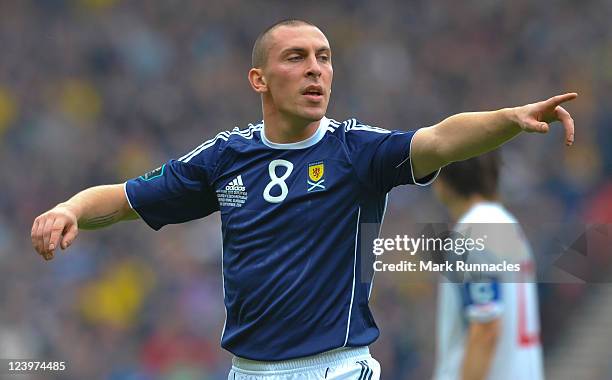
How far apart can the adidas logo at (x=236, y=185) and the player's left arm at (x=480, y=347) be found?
1652 mm

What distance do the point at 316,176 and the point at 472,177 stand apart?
5.56 ft

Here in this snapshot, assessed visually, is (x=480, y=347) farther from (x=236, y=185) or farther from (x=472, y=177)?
(x=236, y=185)

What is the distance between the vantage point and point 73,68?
44.9 feet

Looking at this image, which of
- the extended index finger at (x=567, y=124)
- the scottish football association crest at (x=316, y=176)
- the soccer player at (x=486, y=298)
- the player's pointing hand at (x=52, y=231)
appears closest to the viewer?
the extended index finger at (x=567, y=124)

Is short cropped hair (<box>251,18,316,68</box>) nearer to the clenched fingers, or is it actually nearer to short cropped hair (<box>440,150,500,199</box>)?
the clenched fingers

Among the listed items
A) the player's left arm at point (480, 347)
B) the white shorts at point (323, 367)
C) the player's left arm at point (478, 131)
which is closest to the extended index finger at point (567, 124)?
the player's left arm at point (478, 131)

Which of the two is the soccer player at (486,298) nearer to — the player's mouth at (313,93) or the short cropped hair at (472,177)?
the short cropped hair at (472,177)

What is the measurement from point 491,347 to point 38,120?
8.46 metres

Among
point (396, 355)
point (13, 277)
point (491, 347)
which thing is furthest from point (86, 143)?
point (491, 347)

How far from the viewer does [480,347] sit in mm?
5590

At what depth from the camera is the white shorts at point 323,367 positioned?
4.29 metres

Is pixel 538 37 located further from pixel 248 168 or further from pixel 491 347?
pixel 248 168

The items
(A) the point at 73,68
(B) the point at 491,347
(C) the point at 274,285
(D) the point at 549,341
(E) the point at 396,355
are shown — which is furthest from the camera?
(A) the point at 73,68

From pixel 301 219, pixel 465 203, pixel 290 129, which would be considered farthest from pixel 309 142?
pixel 465 203
